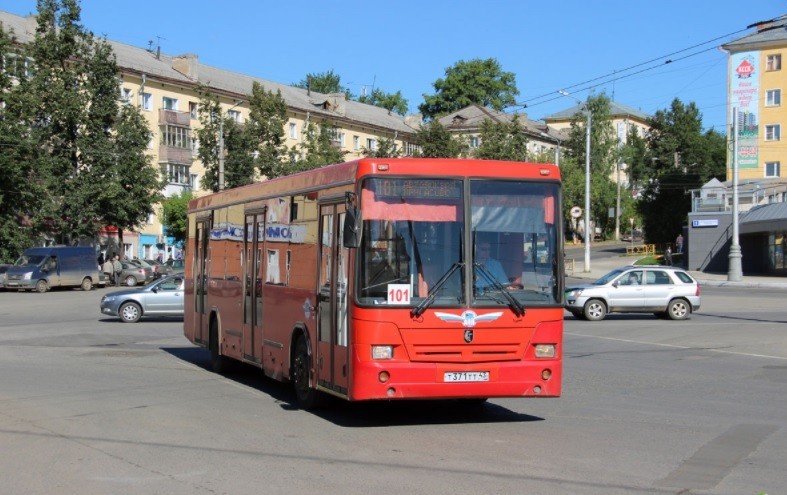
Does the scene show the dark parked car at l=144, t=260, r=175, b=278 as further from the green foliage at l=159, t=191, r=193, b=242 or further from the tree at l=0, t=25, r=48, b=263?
the green foliage at l=159, t=191, r=193, b=242

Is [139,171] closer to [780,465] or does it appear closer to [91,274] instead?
[91,274]

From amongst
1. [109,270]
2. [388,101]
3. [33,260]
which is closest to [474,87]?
[388,101]

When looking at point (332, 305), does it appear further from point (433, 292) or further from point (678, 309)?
point (678, 309)

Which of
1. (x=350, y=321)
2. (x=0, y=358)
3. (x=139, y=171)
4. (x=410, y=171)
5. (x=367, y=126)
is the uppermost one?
(x=367, y=126)

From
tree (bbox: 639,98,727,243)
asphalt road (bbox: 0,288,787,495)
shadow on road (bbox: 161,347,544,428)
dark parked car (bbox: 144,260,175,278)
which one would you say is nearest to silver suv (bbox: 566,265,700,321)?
asphalt road (bbox: 0,288,787,495)

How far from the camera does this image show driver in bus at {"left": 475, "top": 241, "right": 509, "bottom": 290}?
10.3m

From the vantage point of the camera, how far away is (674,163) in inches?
4348

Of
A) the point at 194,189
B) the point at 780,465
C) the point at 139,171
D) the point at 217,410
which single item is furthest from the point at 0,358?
the point at 194,189

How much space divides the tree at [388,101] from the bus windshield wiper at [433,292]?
376 ft

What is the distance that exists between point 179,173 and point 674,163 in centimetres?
5689

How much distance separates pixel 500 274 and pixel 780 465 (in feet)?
10.6

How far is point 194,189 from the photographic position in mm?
81438

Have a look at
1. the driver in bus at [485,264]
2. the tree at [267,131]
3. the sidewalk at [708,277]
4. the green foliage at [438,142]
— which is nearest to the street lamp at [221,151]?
the tree at [267,131]

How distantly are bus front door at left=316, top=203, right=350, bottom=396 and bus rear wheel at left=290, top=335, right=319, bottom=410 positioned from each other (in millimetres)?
475
